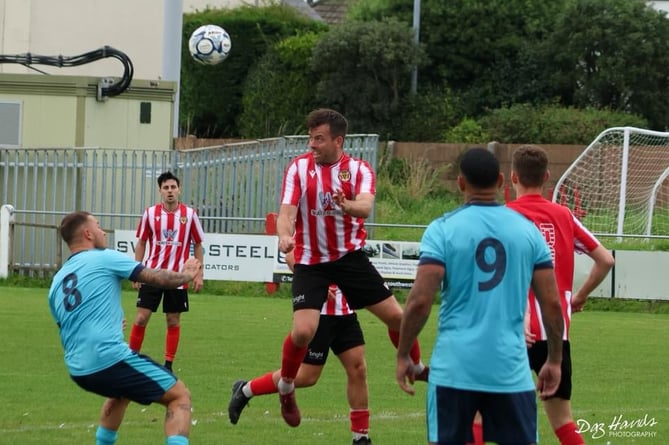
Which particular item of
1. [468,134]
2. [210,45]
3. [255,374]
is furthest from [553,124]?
[255,374]

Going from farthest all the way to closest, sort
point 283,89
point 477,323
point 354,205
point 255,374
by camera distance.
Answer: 1. point 283,89
2. point 255,374
3. point 354,205
4. point 477,323

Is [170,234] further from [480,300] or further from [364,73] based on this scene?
[364,73]

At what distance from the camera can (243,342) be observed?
1544 cm

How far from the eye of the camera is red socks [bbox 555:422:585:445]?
7945 mm

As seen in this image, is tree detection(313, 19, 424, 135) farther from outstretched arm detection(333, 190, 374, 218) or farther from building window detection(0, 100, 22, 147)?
outstretched arm detection(333, 190, 374, 218)

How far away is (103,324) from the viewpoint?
24.6ft

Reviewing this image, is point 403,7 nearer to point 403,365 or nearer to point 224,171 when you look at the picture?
point 224,171

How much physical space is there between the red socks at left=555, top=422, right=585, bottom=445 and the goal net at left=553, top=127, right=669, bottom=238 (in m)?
16.5

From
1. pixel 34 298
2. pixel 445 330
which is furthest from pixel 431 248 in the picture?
pixel 34 298

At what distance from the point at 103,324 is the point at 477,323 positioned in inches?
94.5

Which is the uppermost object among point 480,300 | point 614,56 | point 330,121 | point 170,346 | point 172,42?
point 614,56

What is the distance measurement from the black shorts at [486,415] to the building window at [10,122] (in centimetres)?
2052

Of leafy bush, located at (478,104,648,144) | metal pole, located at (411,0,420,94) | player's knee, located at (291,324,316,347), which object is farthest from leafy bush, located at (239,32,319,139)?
player's knee, located at (291,324,316,347)

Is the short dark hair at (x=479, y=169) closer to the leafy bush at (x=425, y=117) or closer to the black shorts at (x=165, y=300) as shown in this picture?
the black shorts at (x=165, y=300)
